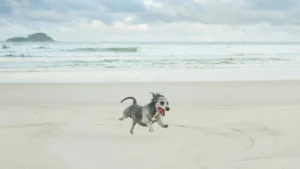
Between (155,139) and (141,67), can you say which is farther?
(141,67)

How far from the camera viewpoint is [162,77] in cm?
2161

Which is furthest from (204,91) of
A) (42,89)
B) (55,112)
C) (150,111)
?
(150,111)

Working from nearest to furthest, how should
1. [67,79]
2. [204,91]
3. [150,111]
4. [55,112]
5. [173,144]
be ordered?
1. [150,111]
2. [173,144]
3. [55,112]
4. [204,91]
5. [67,79]

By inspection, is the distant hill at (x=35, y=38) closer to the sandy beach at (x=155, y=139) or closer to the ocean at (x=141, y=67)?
the ocean at (x=141, y=67)

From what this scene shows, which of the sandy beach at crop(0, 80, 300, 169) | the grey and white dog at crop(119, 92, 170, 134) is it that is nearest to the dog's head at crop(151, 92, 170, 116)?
the grey and white dog at crop(119, 92, 170, 134)

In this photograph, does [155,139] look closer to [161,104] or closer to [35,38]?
[161,104]

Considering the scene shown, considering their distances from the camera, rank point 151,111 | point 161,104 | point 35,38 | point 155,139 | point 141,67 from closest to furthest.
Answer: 1. point 161,104
2. point 151,111
3. point 155,139
4. point 141,67
5. point 35,38

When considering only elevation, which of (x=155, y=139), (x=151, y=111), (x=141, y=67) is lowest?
(x=141, y=67)

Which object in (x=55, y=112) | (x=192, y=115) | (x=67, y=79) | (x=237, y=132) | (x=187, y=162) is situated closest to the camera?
(x=187, y=162)

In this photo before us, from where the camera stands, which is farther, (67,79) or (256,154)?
(67,79)

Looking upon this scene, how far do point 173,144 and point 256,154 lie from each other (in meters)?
1.19

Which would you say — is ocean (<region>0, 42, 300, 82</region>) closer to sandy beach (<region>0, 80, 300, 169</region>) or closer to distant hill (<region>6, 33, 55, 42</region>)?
sandy beach (<region>0, 80, 300, 169</region>)

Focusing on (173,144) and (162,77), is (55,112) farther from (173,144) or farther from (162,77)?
(162,77)

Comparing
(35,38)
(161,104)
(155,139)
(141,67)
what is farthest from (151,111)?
(35,38)
